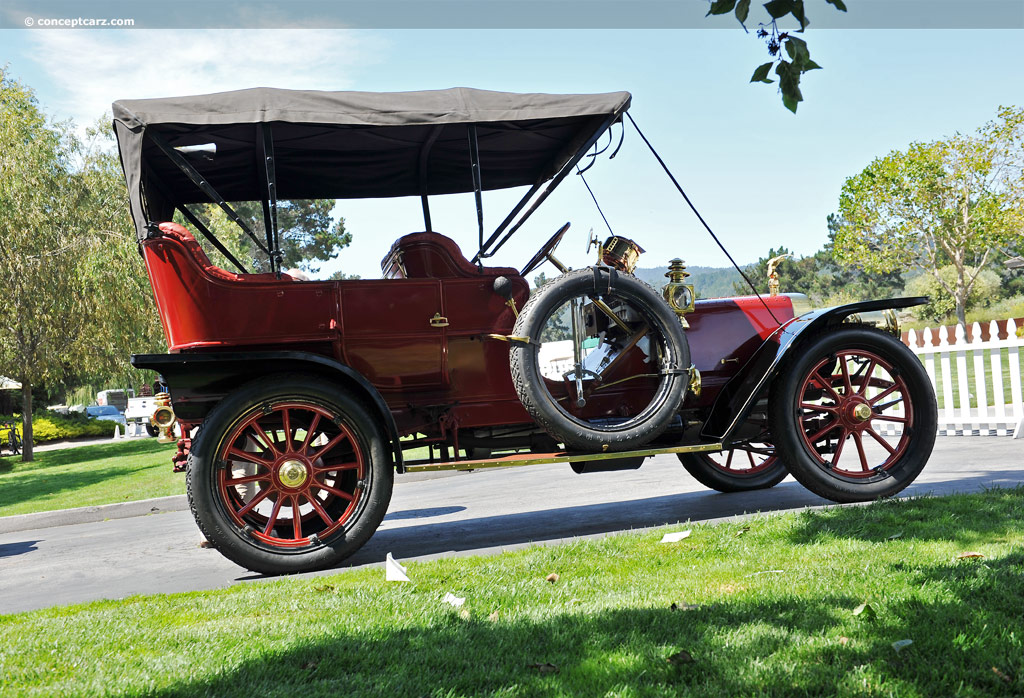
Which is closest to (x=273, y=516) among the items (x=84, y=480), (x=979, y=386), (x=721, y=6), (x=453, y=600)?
(x=453, y=600)

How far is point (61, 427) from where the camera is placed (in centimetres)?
3080

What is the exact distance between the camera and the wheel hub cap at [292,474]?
4.84 m

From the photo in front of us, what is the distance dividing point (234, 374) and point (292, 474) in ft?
2.26

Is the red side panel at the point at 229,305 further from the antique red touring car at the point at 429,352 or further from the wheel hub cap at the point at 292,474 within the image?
the wheel hub cap at the point at 292,474

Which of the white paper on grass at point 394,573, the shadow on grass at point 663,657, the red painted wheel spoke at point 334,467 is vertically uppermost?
the red painted wheel spoke at point 334,467

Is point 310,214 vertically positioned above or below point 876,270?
above

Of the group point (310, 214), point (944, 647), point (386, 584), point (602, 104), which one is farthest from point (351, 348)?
point (310, 214)

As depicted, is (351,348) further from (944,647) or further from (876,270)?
(876,270)

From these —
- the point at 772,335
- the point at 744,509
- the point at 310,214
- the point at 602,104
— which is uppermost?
the point at 310,214

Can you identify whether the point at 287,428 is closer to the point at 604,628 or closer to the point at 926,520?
the point at 604,628

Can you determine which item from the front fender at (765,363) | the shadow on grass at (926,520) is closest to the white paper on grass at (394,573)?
the shadow on grass at (926,520)

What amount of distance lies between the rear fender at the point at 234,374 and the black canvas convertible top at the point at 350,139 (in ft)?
2.93

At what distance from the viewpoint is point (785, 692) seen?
238 cm

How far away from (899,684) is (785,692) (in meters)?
0.32
